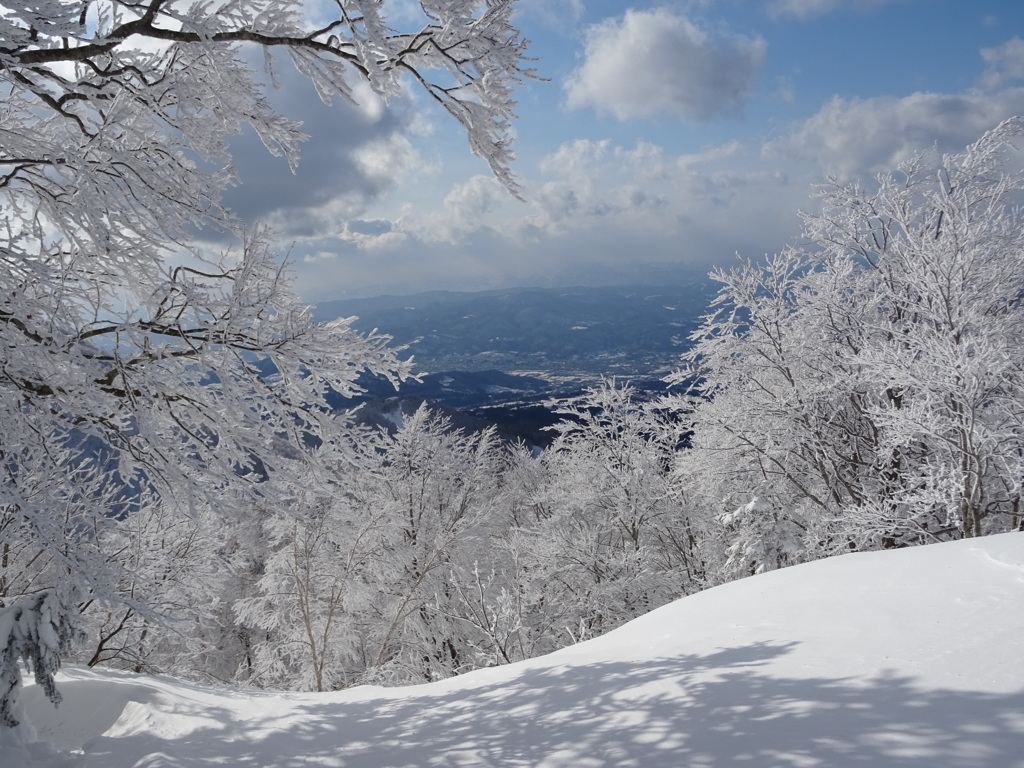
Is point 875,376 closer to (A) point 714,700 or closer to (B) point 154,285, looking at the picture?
(A) point 714,700

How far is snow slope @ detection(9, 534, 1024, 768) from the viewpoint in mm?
2363

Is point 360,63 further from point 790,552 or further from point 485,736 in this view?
point 790,552

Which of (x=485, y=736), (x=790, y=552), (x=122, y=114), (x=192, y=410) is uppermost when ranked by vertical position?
(x=122, y=114)

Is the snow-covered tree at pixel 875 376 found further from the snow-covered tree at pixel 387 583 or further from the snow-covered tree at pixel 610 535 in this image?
the snow-covered tree at pixel 387 583

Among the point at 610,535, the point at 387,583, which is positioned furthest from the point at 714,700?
the point at 610,535

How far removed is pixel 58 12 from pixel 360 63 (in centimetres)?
155

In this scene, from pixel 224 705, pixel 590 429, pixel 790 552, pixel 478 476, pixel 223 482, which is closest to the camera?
pixel 223 482

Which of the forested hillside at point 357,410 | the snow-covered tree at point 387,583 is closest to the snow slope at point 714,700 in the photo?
the forested hillside at point 357,410

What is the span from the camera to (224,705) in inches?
187

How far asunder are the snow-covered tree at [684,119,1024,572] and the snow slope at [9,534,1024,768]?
344 centimetres

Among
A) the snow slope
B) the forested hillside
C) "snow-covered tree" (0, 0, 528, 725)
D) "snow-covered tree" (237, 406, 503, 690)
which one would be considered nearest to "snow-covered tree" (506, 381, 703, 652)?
the forested hillside

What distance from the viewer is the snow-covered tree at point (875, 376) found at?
7383 millimetres

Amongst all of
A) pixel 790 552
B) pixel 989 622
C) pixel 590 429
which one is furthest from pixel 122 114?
pixel 590 429

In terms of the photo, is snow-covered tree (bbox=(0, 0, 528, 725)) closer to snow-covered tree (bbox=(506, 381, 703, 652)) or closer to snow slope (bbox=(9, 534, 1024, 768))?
snow slope (bbox=(9, 534, 1024, 768))
